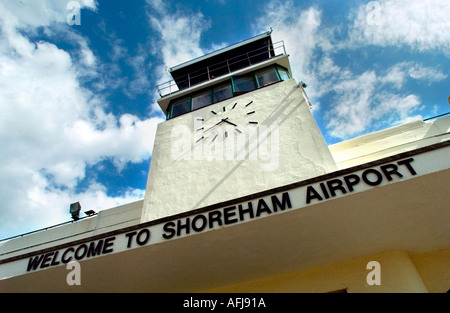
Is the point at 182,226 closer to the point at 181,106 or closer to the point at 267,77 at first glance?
the point at 181,106

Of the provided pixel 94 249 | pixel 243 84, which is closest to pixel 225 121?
pixel 243 84

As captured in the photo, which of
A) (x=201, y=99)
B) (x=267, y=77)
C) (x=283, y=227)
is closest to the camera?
(x=283, y=227)

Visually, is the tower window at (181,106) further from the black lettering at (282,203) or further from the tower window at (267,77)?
the black lettering at (282,203)

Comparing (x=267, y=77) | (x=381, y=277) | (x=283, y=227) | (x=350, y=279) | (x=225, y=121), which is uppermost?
(x=267, y=77)

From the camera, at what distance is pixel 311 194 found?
4.69 m

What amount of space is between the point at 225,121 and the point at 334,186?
517 cm

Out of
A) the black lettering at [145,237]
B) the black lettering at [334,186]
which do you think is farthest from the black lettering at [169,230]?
the black lettering at [334,186]

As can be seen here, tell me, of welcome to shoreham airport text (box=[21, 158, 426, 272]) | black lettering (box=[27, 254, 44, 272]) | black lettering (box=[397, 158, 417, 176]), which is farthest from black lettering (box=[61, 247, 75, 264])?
black lettering (box=[397, 158, 417, 176])

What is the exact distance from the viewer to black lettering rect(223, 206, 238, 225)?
4844 mm

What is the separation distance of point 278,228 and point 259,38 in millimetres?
10569

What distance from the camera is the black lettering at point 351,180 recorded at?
15.0 ft

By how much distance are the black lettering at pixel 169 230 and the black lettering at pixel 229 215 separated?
98 cm
